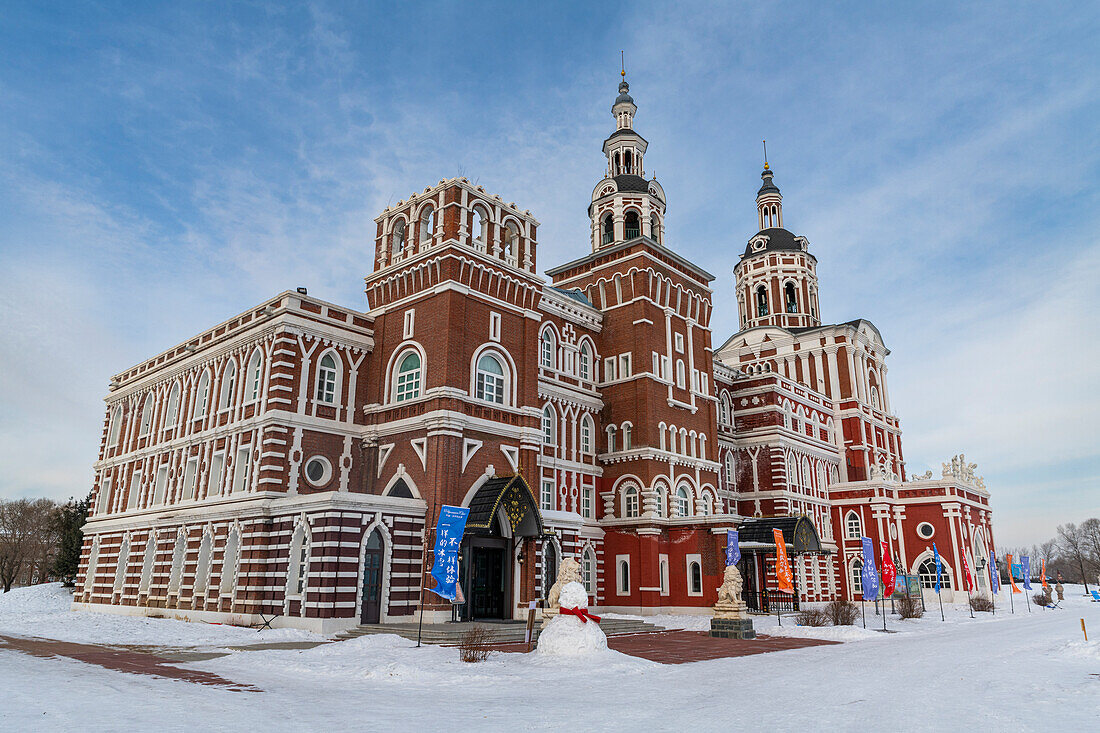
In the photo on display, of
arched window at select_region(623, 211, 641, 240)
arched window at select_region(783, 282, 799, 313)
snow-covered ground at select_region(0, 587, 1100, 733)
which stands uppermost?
arched window at select_region(783, 282, 799, 313)

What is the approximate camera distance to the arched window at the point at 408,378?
30.9 m

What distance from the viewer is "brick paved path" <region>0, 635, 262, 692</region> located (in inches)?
565

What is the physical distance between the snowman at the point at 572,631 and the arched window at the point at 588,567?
20.1 metres

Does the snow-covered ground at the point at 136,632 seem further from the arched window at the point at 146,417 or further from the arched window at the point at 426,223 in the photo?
the arched window at the point at 426,223

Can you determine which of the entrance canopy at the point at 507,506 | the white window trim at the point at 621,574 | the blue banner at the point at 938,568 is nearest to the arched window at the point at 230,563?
the entrance canopy at the point at 507,506

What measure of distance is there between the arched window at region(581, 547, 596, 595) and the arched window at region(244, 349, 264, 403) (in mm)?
18806

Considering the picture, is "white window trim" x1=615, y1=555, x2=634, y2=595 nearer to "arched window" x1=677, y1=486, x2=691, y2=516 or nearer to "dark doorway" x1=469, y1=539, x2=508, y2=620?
"arched window" x1=677, y1=486, x2=691, y2=516

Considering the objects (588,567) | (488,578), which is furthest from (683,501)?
(488,578)

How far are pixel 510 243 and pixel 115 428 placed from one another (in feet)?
87.8

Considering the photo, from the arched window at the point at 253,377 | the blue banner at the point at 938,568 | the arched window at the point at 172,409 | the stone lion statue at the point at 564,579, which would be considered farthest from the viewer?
the blue banner at the point at 938,568

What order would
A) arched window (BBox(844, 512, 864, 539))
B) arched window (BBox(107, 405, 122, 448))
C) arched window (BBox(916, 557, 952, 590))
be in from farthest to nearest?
arched window (BBox(844, 512, 864, 539)) → arched window (BBox(916, 557, 952, 590)) → arched window (BBox(107, 405, 122, 448))

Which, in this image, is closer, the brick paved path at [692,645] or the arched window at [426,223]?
the brick paved path at [692,645]

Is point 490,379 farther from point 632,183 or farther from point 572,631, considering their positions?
point 632,183

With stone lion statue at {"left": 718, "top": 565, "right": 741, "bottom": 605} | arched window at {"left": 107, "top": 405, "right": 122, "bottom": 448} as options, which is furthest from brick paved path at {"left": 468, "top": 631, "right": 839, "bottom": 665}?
arched window at {"left": 107, "top": 405, "right": 122, "bottom": 448}
